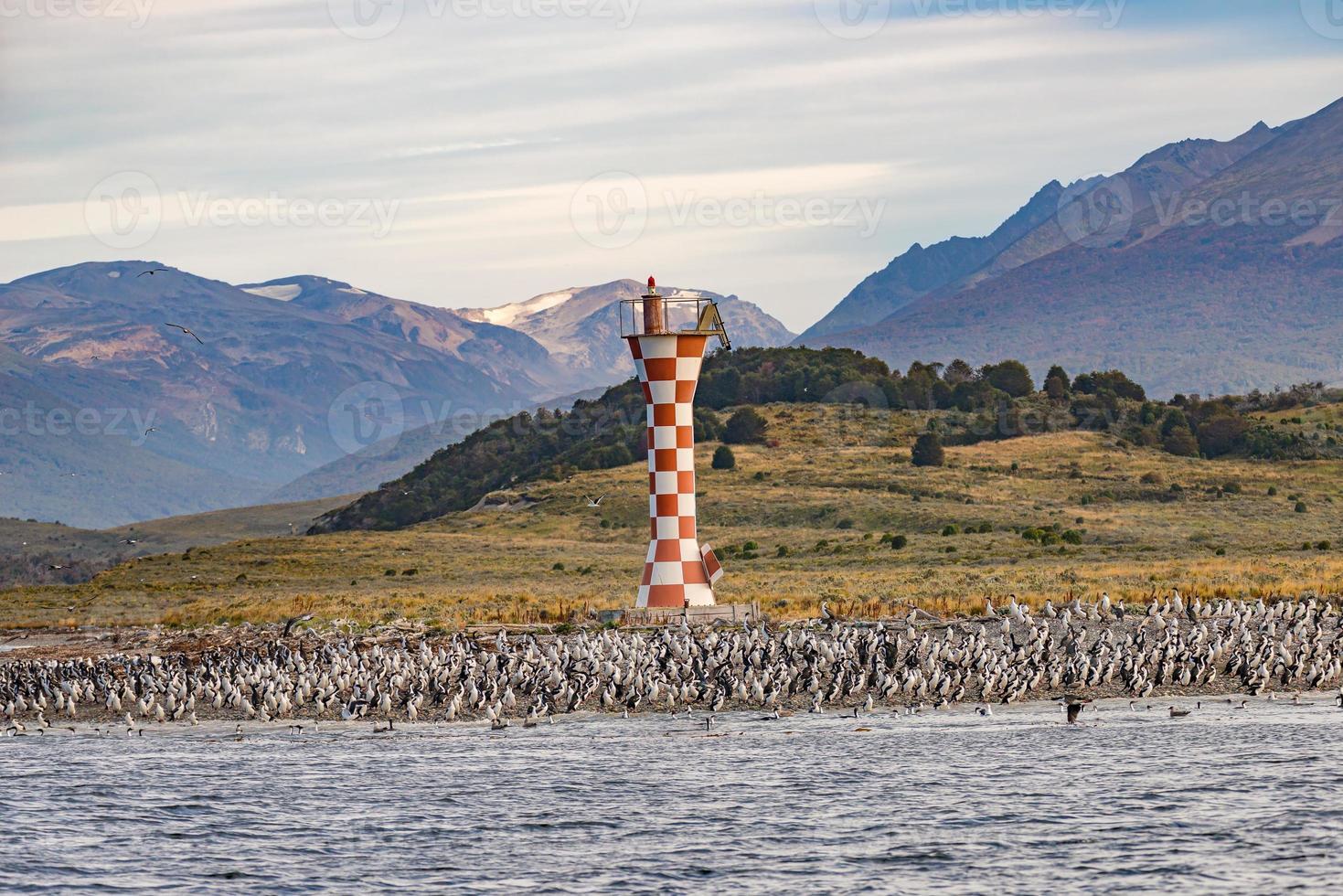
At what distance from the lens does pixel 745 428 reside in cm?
11412

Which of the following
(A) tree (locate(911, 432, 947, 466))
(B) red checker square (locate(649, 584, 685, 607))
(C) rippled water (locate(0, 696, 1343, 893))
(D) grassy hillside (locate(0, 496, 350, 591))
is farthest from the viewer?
(D) grassy hillside (locate(0, 496, 350, 591))

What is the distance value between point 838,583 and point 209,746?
26875 millimetres

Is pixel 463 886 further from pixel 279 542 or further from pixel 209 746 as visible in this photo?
pixel 279 542

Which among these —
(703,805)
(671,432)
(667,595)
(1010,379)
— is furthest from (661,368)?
(1010,379)

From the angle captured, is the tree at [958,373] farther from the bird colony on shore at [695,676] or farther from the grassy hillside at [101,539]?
the bird colony on shore at [695,676]

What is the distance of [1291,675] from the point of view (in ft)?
103

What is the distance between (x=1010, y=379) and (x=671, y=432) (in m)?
97.0

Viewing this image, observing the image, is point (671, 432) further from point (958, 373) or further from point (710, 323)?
point (958, 373)

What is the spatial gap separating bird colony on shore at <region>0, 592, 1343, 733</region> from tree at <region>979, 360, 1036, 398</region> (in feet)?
310

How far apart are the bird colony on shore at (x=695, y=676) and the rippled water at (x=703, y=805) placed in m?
1.16

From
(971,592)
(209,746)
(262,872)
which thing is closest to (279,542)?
(971,592)

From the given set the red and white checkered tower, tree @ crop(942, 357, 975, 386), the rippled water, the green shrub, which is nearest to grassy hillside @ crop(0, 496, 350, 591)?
the green shrub

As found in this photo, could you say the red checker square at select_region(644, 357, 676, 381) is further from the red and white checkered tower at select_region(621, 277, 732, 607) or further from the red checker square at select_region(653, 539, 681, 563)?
the red checker square at select_region(653, 539, 681, 563)

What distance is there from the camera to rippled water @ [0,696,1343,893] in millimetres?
20547
